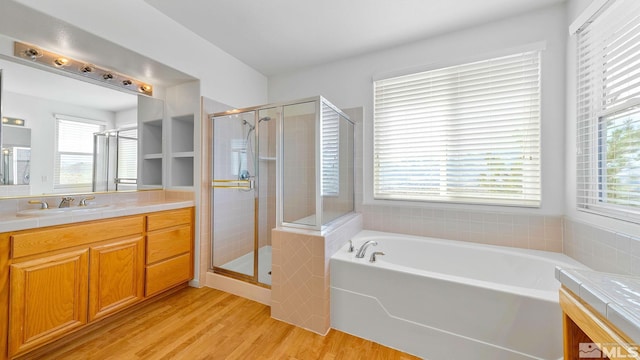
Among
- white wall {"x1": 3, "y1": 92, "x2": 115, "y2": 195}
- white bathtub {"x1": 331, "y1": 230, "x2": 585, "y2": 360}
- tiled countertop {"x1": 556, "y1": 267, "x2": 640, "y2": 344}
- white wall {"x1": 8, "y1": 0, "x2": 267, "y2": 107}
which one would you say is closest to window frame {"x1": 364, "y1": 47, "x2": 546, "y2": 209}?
white bathtub {"x1": 331, "y1": 230, "x2": 585, "y2": 360}

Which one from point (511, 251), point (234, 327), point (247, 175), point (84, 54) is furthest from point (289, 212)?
point (84, 54)

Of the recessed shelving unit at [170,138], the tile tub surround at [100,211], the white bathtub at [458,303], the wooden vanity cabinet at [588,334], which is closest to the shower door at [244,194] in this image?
the recessed shelving unit at [170,138]

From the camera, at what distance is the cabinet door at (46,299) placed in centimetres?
127

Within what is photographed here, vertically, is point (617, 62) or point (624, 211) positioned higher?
point (617, 62)

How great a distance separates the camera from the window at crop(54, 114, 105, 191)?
1.82 m

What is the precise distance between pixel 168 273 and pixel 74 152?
1299mm

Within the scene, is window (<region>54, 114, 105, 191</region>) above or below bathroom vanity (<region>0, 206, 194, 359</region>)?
above

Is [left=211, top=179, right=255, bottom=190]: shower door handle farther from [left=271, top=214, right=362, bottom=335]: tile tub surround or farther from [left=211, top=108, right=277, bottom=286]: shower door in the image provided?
[left=271, top=214, right=362, bottom=335]: tile tub surround

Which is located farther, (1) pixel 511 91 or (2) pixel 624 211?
(1) pixel 511 91

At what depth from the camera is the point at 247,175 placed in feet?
7.63

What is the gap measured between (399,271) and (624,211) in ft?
4.46

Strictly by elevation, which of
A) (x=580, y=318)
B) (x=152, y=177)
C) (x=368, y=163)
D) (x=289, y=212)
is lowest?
(x=580, y=318)

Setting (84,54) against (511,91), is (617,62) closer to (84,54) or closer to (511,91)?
(511,91)

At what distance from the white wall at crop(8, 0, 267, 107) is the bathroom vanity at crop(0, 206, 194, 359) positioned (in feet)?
4.34
